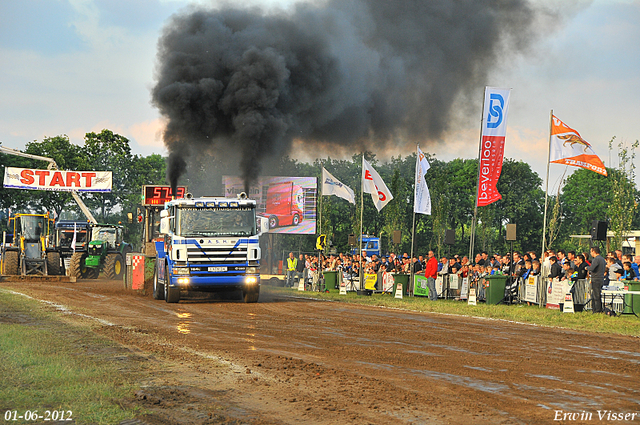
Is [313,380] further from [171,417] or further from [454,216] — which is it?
[454,216]

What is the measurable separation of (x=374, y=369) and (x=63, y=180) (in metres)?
35.9

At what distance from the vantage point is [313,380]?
8156 millimetres

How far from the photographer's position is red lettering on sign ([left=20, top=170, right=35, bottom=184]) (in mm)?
40062

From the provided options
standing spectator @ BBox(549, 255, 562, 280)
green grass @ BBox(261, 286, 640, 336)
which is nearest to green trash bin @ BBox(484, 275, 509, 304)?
green grass @ BBox(261, 286, 640, 336)

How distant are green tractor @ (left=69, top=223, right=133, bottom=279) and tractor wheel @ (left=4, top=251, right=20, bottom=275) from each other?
2511 mm

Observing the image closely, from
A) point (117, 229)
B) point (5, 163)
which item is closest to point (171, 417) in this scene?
point (117, 229)

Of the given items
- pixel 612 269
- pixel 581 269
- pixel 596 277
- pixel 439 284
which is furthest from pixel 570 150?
pixel 439 284

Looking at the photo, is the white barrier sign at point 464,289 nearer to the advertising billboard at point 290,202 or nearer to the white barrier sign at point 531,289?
the white barrier sign at point 531,289

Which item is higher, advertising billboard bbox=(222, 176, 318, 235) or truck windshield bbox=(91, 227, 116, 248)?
advertising billboard bbox=(222, 176, 318, 235)

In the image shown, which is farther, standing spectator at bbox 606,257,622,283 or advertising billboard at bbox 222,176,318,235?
advertising billboard at bbox 222,176,318,235

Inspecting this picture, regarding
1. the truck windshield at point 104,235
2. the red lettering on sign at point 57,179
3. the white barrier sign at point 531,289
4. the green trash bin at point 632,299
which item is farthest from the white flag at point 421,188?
the red lettering on sign at point 57,179

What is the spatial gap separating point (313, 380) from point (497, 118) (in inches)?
710

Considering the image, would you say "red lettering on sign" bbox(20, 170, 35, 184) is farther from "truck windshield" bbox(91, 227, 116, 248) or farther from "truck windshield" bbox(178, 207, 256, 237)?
"truck windshield" bbox(178, 207, 256, 237)

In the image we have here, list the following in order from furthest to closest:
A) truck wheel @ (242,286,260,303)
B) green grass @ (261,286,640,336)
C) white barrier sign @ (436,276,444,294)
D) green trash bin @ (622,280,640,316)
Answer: white barrier sign @ (436,276,444,294) < truck wheel @ (242,286,260,303) < green trash bin @ (622,280,640,316) < green grass @ (261,286,640,336)
